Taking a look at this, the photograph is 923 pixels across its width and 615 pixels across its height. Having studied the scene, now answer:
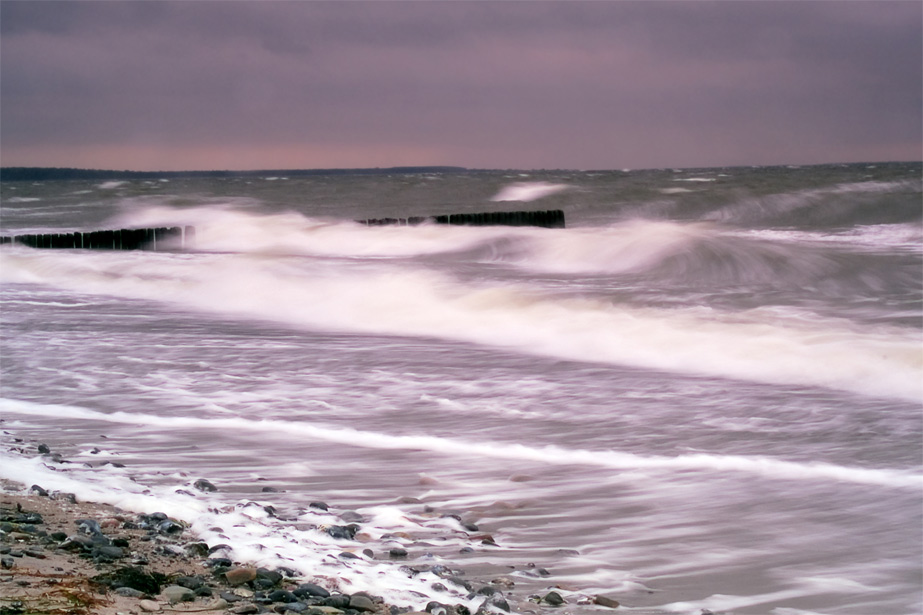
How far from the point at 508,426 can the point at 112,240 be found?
17.0 meters

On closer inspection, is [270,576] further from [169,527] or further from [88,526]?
[88,526]

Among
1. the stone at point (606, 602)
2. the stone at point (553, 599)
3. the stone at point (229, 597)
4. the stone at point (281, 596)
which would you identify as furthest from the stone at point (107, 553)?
the stone at point (606, 602)

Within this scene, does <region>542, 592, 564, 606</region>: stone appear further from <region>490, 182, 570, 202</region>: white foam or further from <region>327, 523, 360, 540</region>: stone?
<region>490, 182, 570, 202</region>: white foam

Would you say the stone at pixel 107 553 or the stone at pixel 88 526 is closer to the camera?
the stone at pixel 107 553

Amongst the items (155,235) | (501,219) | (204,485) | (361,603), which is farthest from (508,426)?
(501,219)

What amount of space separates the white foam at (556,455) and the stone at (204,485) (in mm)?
1004

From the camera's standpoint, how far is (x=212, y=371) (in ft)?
24.6

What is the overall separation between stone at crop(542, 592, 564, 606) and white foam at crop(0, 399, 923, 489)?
1.69 m

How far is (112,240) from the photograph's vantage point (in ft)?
68.6

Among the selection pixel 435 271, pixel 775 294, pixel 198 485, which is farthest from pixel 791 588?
pixel 435 271

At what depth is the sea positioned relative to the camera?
364 centimetres

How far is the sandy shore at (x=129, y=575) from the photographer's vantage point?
292 centimetres

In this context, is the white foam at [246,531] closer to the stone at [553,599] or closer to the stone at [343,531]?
the stone at [343,531]

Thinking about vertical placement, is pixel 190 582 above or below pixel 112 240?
below
